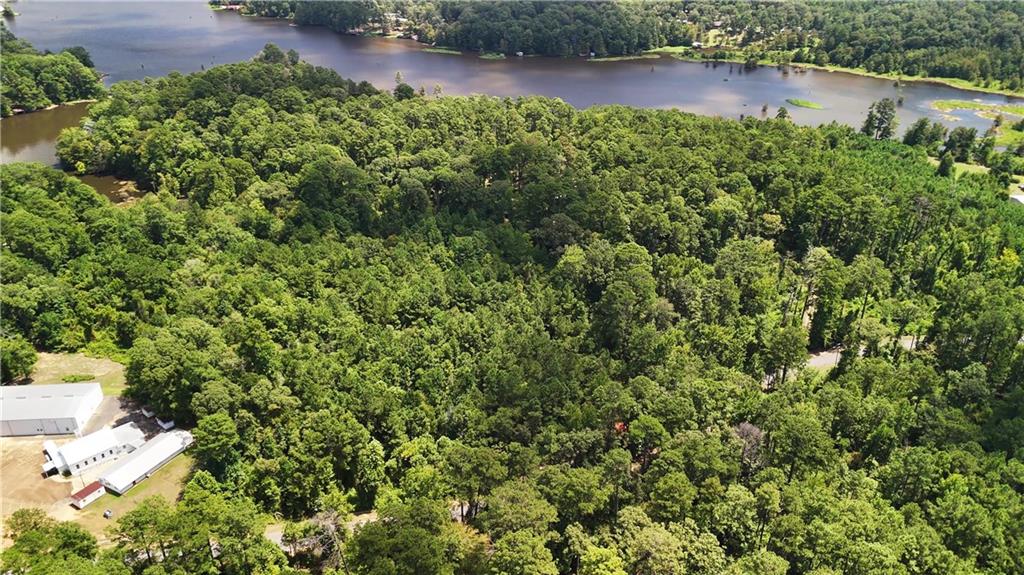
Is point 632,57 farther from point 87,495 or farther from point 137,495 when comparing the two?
point 87,495

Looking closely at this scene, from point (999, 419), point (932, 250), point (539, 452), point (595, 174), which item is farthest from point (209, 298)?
point (932, 250)

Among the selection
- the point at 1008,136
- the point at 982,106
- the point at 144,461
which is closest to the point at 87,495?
the point at 144,461

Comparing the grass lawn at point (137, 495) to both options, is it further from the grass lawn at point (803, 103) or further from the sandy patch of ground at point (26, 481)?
the grass lawn at point (803, 103)

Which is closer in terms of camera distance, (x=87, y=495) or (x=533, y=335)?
(x=87, y=495)

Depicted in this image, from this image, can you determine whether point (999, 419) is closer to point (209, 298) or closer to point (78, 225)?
point (209, 298)

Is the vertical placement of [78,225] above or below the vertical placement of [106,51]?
below

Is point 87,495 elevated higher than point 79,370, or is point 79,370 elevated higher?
point 79,370

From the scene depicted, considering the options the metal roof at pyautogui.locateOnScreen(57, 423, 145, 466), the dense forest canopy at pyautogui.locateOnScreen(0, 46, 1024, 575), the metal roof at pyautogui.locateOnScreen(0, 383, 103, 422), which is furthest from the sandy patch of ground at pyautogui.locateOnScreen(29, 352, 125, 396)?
the metal roof at pyautogui.locateOnScreen(57, 423, 145, 466)
